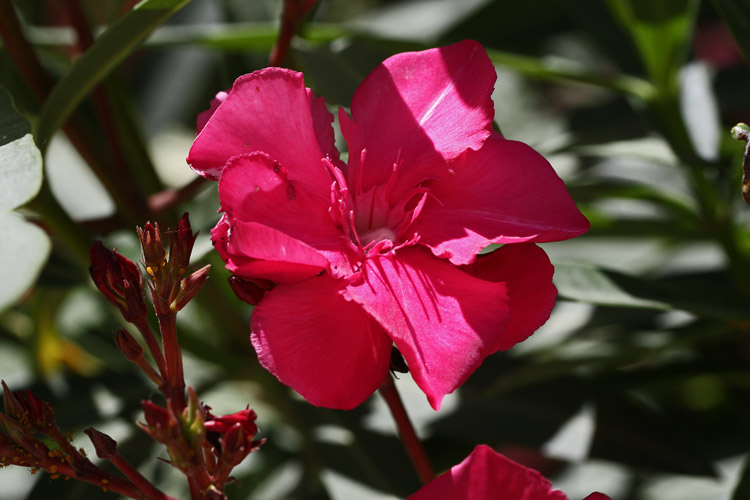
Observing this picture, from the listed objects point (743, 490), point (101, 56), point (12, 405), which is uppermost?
point (101, 56)

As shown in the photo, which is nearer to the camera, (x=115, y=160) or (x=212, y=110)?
(x=212, y=110)

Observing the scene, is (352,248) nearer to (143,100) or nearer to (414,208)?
(414,208)

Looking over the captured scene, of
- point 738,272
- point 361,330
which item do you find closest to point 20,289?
point 361,330

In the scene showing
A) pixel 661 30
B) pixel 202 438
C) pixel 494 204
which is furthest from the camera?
pixel 661 30

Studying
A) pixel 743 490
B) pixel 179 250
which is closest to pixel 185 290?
pixel 179 250

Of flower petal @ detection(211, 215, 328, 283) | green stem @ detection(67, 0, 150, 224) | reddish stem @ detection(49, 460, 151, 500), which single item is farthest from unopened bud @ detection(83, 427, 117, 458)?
green stem @ detection(67, 0, 150, 224)

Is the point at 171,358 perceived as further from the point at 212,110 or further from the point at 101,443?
the point at 212,110

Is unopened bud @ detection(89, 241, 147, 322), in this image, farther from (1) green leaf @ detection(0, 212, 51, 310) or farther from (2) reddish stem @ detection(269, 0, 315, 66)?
(2) reddish stem @ detection(269, 0, 315, 66)
